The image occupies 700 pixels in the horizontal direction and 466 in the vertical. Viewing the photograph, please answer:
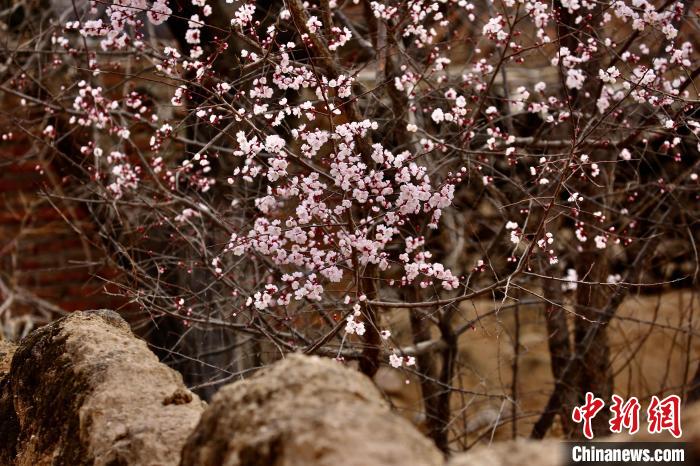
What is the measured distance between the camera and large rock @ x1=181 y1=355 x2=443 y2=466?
1.33 m

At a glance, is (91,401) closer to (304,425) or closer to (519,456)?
(304,425)

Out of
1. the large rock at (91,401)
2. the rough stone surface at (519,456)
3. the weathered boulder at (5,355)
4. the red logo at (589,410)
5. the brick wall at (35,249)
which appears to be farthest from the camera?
the brick wall at (35,249)

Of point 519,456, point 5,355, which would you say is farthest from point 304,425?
point 5,355

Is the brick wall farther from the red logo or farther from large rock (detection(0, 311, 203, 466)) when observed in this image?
large rock (detection(0, 311, 203, 466))

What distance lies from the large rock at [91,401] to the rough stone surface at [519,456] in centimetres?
78

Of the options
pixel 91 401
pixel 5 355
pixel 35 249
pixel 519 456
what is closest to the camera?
pixel 519 456

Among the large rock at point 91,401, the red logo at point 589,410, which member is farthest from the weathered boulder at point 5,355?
the red logo at point 589,410

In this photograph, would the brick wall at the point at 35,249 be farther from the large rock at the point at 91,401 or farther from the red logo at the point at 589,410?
the large rock at the point at 91,401

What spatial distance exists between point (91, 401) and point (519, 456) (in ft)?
3.76

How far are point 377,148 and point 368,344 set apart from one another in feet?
2.54

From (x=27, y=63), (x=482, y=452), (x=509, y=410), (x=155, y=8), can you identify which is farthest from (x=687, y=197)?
(x=482, y=452)

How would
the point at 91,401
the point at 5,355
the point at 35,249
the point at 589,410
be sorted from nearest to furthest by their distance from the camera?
the point at 91,401, the point at 5,355, the point at 589,410, the point at 35,249

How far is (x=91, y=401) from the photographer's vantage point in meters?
2.11

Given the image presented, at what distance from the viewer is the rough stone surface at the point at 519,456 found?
1.28m
